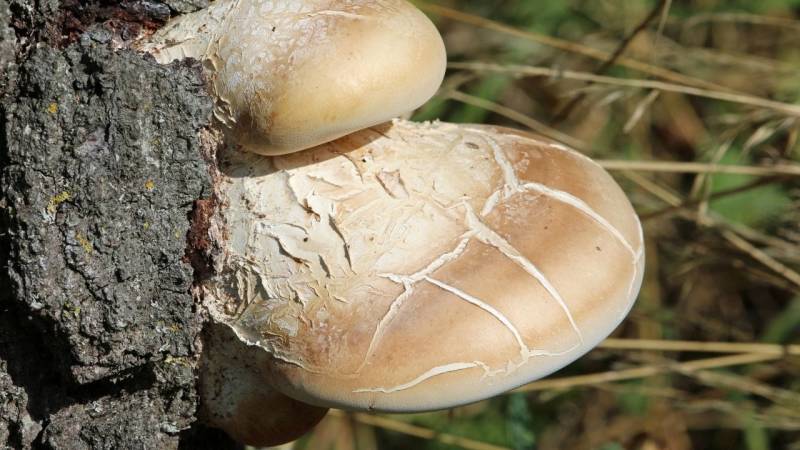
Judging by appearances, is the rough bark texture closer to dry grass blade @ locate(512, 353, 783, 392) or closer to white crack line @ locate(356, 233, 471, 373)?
white crack line @ locate(356, 233, 471, 373)

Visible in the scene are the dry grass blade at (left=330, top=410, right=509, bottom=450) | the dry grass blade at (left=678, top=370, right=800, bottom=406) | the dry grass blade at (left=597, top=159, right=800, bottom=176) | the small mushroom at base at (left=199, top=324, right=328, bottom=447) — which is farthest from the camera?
the dry grass blade at (left=678, top=370, right=800, bottom=406)

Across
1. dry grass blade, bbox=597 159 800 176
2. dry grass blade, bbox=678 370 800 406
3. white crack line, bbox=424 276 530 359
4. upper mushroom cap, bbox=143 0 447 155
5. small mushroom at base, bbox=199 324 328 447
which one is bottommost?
dry grass blade, bbox=678 370 800 406

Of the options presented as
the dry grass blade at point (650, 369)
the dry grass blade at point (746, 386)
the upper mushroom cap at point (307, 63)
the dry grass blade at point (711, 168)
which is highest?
the upper mushroom cap at point (307, 63)

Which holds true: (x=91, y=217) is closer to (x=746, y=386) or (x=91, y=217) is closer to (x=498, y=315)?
(x=498, y=315)

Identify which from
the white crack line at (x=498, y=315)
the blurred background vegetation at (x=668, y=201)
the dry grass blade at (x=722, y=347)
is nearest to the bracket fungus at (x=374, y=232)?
the white crack line at (x=498, y=315)

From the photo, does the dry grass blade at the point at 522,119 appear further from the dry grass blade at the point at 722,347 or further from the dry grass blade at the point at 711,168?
the dry grass blade at the point at 722,347

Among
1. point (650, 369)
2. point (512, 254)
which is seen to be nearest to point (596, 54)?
point (650, 369)

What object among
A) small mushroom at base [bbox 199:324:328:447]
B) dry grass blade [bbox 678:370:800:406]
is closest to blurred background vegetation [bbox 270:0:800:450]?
dry grass blade [bbox 678:370:800:406]
